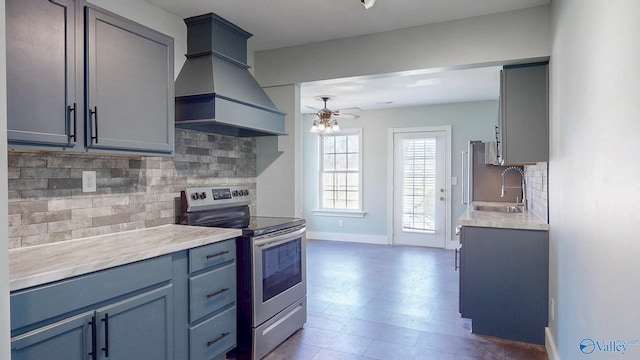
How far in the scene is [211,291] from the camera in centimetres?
222

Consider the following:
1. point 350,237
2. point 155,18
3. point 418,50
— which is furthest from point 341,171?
point 155,18

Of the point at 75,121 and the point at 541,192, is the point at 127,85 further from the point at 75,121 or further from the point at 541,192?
the point at 541,192

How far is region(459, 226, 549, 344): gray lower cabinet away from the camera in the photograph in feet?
8.79

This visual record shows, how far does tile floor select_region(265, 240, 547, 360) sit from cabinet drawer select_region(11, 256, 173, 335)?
1.13m

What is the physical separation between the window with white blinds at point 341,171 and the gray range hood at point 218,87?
145 inches

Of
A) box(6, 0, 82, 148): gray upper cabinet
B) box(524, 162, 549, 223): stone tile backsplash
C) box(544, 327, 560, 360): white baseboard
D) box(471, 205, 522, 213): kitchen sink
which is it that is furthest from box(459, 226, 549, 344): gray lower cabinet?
box(6, 0, 82, 148): gray upper cabinet

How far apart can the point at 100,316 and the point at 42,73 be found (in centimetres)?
110

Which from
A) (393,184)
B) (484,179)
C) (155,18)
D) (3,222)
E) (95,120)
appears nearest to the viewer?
(3,222)

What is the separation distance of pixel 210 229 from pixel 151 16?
1501mm

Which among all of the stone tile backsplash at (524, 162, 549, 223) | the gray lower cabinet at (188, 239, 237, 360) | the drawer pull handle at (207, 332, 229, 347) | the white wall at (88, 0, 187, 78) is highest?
the white wall at (88, 0, 187, 78)

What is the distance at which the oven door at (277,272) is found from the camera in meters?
2.44

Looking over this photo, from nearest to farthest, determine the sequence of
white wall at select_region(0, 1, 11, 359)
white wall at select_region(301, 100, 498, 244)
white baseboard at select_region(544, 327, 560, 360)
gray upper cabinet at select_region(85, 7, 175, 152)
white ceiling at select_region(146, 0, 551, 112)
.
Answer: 1. white wall at select_region(0, 1, 11, 359)
2. gray upper cabinet at select_region(85, 7, 175, 152)
3. white baseboard at select_region(544, 327, 560, 360)
4. white ceiling at select_region(146, 0, 551, 112)
5. white wall at select_region(301, 100, 498, 244)

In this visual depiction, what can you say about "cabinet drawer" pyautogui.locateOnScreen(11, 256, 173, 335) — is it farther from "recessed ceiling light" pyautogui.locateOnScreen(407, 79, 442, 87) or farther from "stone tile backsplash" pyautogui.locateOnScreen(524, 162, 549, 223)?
"recessed ceiling light" pyautogui.locateOnScreen(407, 79, 442, 87)

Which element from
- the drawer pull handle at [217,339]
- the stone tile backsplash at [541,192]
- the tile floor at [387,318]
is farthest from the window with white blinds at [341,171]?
the drawer pull handle at [217,339]
